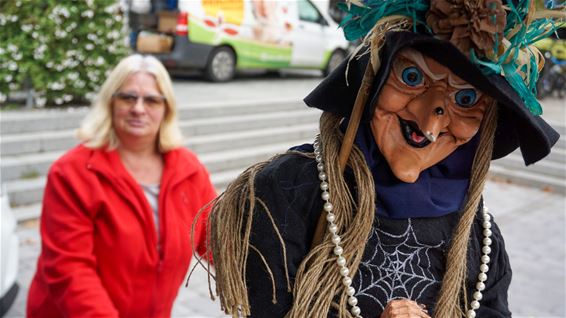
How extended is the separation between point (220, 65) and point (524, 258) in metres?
7.19

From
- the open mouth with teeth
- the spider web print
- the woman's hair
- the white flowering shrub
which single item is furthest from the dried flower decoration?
the white flowering shrub

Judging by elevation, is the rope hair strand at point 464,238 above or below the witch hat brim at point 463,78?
below

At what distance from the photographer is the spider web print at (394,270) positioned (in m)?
1.70

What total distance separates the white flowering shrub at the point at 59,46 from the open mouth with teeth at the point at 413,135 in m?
5.79

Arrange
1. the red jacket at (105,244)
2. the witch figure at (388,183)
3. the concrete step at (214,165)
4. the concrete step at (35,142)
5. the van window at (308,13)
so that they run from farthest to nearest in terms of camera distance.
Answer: the van window at (308,13) → the concrete step at (35,142) → the concrete step at (214,165) → the red jacket at (105,244) → the witch figure at (388,183)

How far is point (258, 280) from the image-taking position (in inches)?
65.9

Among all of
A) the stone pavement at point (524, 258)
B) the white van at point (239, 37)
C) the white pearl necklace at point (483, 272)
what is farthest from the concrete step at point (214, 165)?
the white pearl necklace at point (483, 272)

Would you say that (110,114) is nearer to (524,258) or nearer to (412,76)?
(412,76)

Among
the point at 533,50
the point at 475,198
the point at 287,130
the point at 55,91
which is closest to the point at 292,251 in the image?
the point at 475,198

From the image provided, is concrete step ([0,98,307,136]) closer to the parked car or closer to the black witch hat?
the parked car

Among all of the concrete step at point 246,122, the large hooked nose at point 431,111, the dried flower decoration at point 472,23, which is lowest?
the concrete step at point 246,122

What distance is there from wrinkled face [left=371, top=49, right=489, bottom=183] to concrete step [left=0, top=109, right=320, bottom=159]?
557 cm

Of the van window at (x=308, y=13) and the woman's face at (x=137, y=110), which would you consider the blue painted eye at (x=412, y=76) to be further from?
the van window at (x=308, y=13)

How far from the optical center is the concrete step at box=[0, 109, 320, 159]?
6.51m
